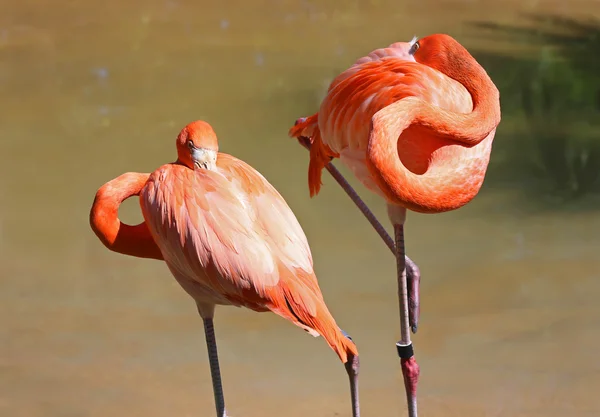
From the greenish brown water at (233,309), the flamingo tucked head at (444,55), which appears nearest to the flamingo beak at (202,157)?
the flamingo tucked head at (444,55)

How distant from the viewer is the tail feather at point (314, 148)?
337 centimetres

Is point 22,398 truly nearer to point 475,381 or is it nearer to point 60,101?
point 475,381

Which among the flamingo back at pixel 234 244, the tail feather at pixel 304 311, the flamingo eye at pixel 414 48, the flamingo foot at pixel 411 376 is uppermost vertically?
the flamingo eye at pixel 414 48

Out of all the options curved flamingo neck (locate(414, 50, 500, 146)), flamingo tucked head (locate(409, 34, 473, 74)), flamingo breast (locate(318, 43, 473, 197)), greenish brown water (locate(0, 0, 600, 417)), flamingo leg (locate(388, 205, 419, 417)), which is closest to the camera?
curved flamingo neck (locate(414, 50, 500, 146))

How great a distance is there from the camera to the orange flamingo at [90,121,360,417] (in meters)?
2.73

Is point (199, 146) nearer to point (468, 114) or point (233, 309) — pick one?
point (468, 114)

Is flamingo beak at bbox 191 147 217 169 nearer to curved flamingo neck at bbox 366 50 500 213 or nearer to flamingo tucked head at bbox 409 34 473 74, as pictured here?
curved flamingo neck at bbox 366 50 500 213

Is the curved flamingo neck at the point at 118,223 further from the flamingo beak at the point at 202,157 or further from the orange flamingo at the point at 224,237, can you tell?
the flamingo beak at the point at 202,157

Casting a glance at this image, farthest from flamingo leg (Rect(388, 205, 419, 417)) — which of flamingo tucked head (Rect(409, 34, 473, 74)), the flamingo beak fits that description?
the flamingo beak

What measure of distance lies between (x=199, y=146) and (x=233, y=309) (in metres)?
1.69

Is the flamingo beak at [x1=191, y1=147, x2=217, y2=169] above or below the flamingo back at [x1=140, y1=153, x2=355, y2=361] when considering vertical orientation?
above

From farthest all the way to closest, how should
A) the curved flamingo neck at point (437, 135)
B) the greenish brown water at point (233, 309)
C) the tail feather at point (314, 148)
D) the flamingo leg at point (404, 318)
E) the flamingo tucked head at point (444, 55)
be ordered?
the greenish brown water at point (233, 309), the tail feather at point (314, 148), the flamingo leg at point (404, 318), the flamingo tucked head at point (444, 55), the curved flamingo neck at point (437, 135)

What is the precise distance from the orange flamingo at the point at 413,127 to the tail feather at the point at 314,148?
28 millimetres

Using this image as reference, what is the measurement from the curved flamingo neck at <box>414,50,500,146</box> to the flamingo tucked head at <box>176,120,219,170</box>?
1.99 feet
